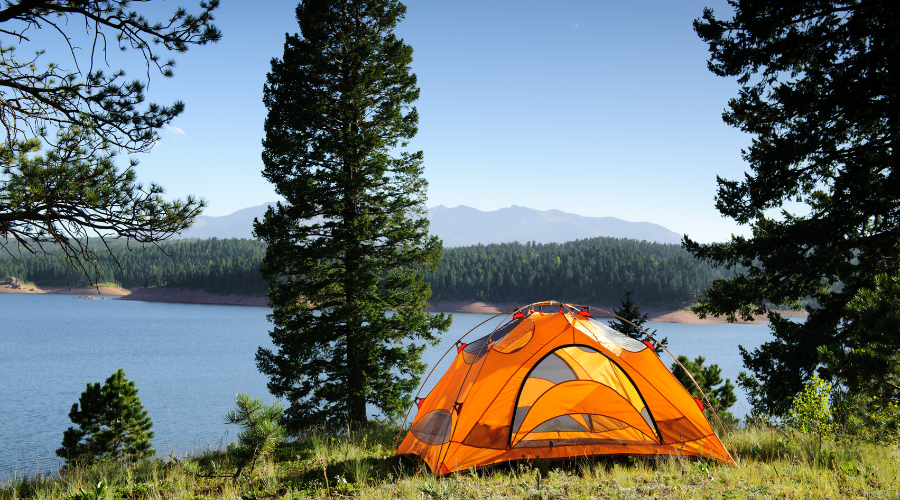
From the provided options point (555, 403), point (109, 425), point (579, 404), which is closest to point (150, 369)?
point (109, 425)

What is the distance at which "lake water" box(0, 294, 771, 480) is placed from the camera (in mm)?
17609

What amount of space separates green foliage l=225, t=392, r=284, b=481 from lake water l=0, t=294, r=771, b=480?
2.09m

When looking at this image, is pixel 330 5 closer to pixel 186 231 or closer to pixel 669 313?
pixel 186 231

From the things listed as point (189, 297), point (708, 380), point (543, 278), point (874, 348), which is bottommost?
point (189, 297)

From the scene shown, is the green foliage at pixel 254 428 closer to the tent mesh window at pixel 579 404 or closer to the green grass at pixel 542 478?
the green grass at pixel 542 478

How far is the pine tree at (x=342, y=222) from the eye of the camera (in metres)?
11.0

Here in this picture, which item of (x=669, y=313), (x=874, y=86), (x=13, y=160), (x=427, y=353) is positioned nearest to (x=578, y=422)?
(x=874, y=86)

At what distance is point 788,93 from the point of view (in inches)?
319

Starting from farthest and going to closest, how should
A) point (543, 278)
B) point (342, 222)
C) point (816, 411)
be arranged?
point (543, 278), point (342, 222), point (816, 411)

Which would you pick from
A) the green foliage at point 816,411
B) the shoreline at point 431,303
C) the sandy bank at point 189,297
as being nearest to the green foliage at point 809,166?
the green foliage at point 816,411

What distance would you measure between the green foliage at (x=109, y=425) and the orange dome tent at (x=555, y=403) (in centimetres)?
1108

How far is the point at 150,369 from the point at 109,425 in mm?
18271

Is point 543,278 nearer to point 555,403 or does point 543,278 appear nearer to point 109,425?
point 109,425

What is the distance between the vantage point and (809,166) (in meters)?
8.56
